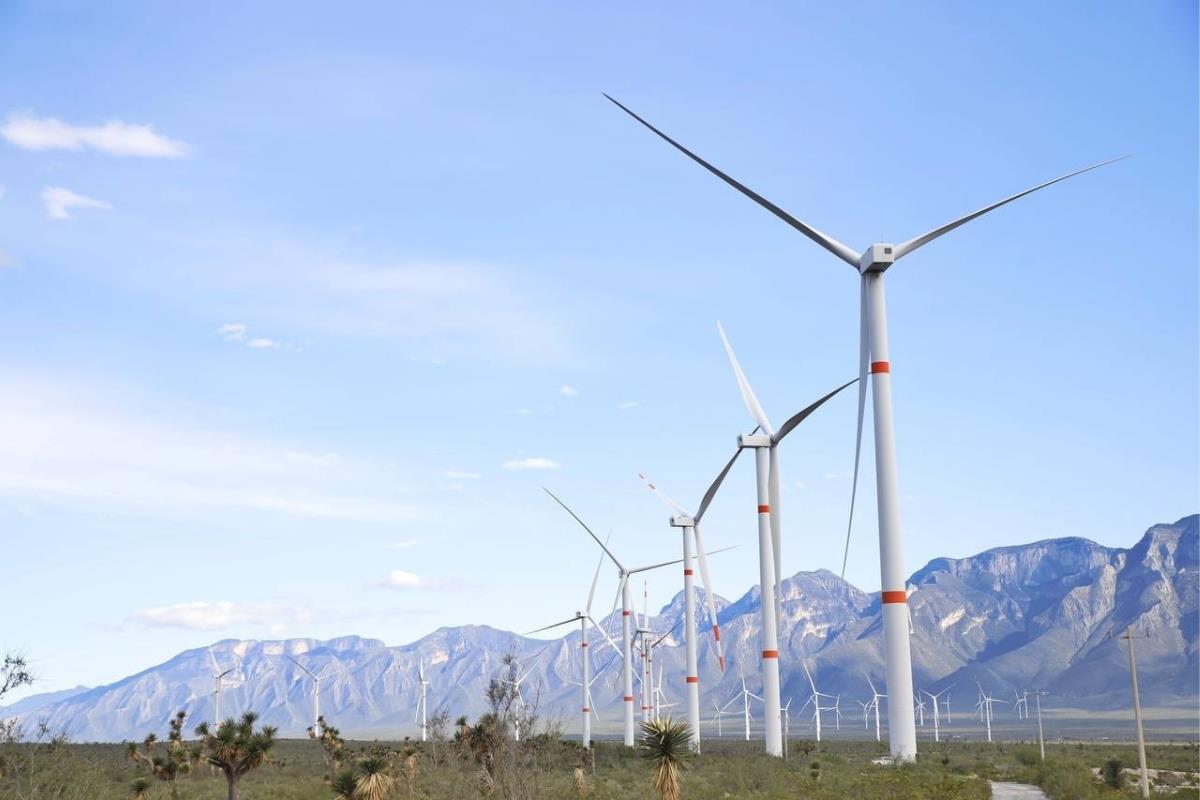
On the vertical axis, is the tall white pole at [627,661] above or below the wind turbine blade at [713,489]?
below

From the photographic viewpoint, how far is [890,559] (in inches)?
1697

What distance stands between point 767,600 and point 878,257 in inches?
1082

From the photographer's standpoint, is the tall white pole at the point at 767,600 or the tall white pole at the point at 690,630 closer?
the tall white pole at the point at 767,600

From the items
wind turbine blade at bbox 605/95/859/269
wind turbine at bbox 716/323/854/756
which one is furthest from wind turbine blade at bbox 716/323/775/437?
wind turbine blade at bbox 605/95/859/269

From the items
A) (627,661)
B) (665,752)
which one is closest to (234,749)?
(665,752)

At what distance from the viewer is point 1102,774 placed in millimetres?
69812

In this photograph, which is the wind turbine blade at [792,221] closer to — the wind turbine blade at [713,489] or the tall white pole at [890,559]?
the tall white pole at [890,559]

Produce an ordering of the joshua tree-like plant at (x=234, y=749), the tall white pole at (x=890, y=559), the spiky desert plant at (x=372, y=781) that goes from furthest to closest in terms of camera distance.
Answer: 1. the joshua tree-like plant at (x=234, y=749)
2. the spiky desert plant at (x=372, y=781)
3. the tall white pole at (x=890, y=559)

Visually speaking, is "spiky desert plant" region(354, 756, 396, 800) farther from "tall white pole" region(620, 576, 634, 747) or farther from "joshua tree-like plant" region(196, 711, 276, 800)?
"tall white pole" region(620, 576, 634, 747)

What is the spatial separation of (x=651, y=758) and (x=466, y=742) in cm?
2699

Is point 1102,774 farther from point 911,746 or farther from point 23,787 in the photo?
point 23,787

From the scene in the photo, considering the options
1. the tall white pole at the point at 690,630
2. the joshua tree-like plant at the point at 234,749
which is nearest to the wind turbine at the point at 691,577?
the tall white pole at the point at 690,630

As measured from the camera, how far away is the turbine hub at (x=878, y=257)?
155ft

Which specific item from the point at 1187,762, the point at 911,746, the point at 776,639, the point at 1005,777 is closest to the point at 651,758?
the point at 911,746
